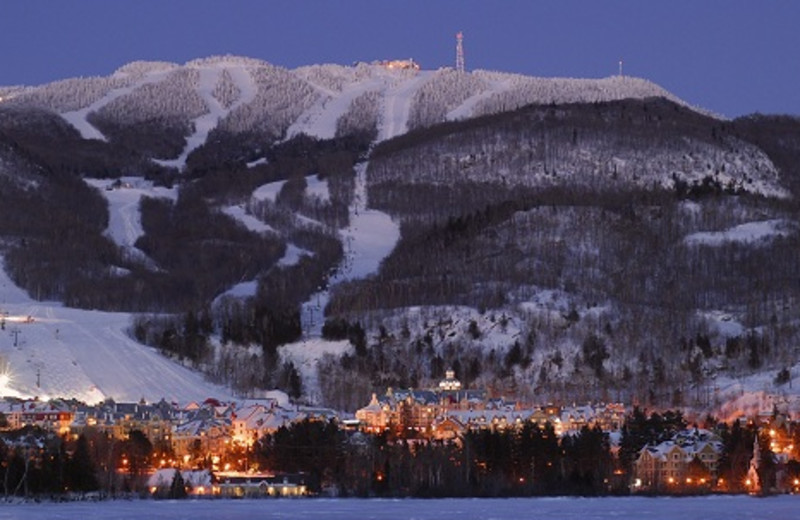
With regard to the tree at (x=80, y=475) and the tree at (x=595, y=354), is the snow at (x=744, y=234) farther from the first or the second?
the tree at (x=80, y=475)

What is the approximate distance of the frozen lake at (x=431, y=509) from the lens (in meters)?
82.8

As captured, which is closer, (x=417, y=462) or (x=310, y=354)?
(x=417, y=462)

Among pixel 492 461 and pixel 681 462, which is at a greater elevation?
pixel 681 462

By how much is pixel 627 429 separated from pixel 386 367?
156ft

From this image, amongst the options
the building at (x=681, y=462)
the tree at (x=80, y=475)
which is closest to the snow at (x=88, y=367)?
the tree at (x=80, y=475)

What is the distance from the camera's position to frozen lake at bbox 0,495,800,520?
82.8 meters

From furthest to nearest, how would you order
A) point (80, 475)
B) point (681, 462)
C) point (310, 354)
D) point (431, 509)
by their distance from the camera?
point (310, 354) → point (681, 462) → point (80, 475) → point (431, 509)

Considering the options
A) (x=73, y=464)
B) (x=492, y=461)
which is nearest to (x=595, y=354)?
(x=492, y=461)

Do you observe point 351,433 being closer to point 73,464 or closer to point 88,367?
point 73,464

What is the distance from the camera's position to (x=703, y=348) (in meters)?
155

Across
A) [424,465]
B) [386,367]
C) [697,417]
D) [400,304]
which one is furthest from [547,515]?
[400,304]

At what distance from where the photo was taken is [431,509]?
88.8 meters

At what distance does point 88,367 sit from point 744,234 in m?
78.3

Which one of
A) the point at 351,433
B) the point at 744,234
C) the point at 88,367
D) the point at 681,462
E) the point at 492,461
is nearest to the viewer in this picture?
the point at 492,461
